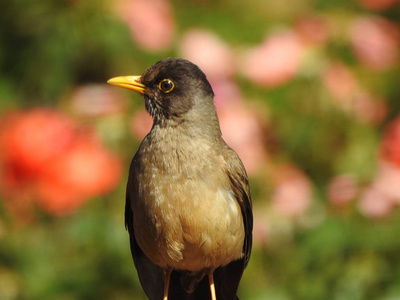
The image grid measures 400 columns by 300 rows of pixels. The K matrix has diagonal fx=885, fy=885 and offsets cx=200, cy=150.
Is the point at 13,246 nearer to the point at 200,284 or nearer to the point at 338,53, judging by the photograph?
the point at 200,284

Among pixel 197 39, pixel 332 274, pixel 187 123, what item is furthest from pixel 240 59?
pixel 187 123

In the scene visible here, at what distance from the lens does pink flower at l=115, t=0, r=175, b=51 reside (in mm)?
5852

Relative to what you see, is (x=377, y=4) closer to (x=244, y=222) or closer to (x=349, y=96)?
(x=349, y=96)

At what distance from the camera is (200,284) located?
3.95 meters

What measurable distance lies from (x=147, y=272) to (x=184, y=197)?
1.74 feet

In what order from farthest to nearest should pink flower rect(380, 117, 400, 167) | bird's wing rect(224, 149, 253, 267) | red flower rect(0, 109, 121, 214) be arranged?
pink flower rect(380, 117, 400, 167) < red flower rect(0, 109, 121, 214) < bird's wing rect(224, 149, 253, 267)

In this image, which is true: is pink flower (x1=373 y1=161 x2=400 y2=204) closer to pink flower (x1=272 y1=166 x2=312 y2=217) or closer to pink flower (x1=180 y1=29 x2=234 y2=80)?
pink flower (x1=272 y1=166 x2=312 y2=217)

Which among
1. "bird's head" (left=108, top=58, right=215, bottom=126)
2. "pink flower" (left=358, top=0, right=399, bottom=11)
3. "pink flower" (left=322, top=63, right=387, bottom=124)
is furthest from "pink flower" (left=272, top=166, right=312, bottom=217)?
"pink flower" (left=358, top=0, right=399, bottom=11)

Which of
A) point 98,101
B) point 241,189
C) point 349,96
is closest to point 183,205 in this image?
point 241,189

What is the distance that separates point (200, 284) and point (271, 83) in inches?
75.6

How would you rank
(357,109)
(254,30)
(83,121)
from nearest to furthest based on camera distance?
(83,121), (357,109), (254,30)

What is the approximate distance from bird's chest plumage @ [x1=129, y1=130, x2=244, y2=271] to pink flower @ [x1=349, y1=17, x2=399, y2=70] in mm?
2487

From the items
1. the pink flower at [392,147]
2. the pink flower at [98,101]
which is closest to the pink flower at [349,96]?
the pink flower at [392,147]

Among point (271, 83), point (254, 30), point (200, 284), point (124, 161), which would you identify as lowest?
point (200, 284)
